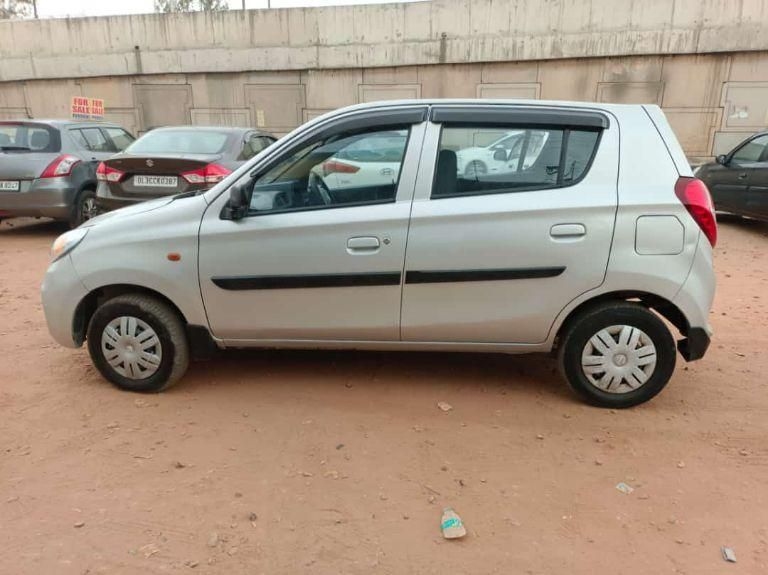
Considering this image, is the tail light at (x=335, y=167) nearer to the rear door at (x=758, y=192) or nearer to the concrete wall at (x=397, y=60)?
the rear door at (x=758, y=192)

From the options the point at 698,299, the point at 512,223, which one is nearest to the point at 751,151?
the point at 698,299

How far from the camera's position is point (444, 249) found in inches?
117

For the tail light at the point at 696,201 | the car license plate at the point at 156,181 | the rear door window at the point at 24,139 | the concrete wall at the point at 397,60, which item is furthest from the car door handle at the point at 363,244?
the concrete wall at the point at 397,60

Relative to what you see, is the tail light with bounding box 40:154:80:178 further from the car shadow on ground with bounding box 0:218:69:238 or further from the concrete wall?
the concrete wall

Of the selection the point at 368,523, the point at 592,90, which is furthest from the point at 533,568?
the point at 592,90

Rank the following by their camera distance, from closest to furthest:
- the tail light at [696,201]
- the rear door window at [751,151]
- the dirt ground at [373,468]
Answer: the dirt ground at [373,468] → the tail light at [696,201] → the rear door window at [751,151]

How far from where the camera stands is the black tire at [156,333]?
3201mm

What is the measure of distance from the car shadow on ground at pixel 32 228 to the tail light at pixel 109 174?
2.11 meters

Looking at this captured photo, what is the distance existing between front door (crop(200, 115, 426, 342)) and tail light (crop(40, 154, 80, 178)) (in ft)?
17.9

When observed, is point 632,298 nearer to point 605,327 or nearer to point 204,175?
point 605,327

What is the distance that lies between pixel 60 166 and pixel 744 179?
9.58 meters

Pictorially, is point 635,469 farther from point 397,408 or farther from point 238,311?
point 238,311

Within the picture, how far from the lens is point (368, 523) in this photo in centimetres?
228

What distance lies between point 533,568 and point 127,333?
8.22 feet
